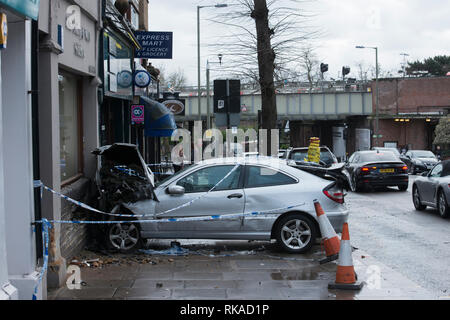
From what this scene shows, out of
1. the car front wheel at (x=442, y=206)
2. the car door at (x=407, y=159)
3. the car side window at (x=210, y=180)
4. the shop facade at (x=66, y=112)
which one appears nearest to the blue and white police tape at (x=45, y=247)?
the shop facade at (x=66, y=112)

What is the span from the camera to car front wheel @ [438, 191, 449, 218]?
13.7 metres

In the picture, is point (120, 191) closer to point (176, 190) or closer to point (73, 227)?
point (176, 190)

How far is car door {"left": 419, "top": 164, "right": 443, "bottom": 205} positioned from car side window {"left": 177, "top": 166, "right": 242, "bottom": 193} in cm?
666

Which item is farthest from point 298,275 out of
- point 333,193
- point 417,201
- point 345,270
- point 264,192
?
point 417,201

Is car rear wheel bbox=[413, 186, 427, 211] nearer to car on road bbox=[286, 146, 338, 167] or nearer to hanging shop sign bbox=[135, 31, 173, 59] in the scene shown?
car on road bbox=[286, 146, 338, 167]

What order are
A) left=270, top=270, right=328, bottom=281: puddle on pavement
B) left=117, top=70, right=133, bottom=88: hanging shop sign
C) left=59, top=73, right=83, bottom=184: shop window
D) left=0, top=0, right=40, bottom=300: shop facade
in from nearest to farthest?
left=0, top=0, right=40, bottom=300: shop facade < left=270, top=270, right=328, bottom=281: puddle on pavement < left=59, top=73, right=83, bottom=184: shop window < left=117, top=70, right=133, bottom=88: hanging shop sign

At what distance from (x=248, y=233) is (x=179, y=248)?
1251mm

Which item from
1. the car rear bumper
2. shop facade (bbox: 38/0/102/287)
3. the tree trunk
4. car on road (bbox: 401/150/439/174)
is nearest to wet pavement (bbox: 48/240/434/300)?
shop facade (bbox: 38/0/102/287)

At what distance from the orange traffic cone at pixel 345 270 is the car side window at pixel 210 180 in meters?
2.73

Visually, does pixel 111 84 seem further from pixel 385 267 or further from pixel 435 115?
pixel 435 115

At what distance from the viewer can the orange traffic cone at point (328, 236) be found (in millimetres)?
8391

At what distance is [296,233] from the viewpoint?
9477 mm

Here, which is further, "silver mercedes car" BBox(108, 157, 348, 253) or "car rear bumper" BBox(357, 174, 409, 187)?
"car rear bumper" BBox(357, 174, 409, 187)
